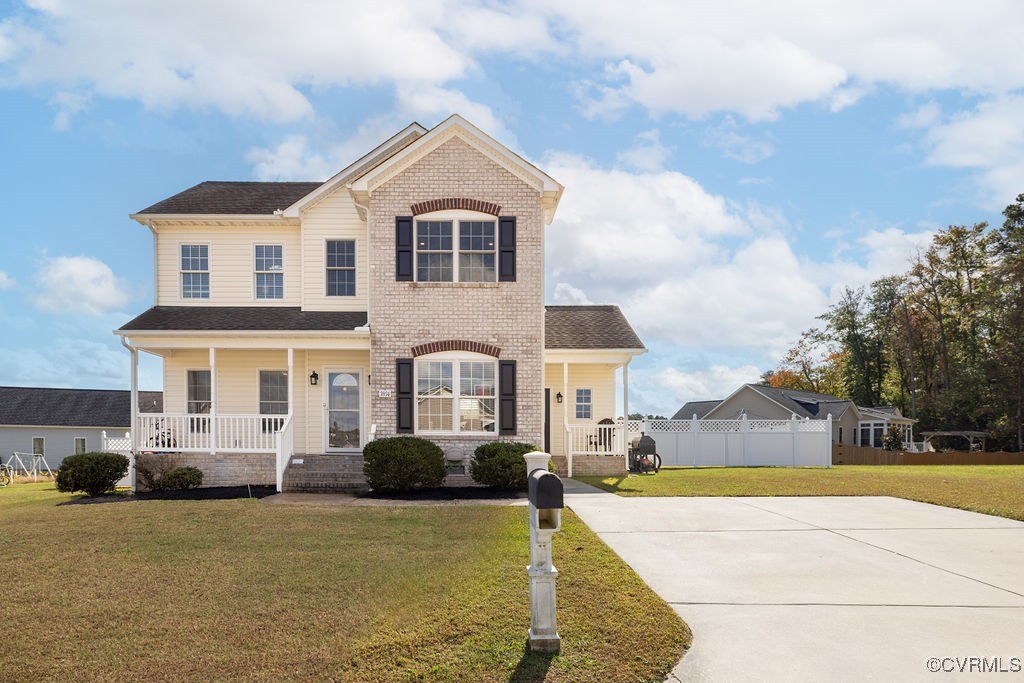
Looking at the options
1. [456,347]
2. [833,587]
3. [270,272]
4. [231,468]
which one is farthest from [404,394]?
[833,587]

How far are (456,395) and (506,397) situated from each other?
115 centimetres

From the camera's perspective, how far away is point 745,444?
2759 centimetres

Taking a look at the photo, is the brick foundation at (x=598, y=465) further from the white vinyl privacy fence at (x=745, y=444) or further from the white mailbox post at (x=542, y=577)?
the white mailbox post at (x=542, y=577)

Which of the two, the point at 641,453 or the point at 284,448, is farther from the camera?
the point at 641,453

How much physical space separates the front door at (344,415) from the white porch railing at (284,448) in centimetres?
108

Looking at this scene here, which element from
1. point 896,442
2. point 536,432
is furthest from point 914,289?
point 536,432

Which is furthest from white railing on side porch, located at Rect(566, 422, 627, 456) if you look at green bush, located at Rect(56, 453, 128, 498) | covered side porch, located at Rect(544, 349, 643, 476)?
green bush, located at Rect(56, 453, 128, 498)

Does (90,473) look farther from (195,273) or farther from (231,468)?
(195,273)

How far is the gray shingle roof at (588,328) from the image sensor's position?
1983 cm

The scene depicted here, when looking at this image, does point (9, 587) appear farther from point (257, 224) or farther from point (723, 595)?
point (257, 224)

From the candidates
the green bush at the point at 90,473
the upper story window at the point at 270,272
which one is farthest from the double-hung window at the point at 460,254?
the green bush at the point at 90,473

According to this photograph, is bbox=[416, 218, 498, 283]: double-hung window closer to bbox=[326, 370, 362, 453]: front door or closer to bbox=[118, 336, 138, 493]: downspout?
bbox=[326, 370, 362, 453]: front door

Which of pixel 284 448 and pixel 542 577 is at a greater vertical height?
pixel 542 577

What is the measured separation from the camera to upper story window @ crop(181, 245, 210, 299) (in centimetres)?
1914
